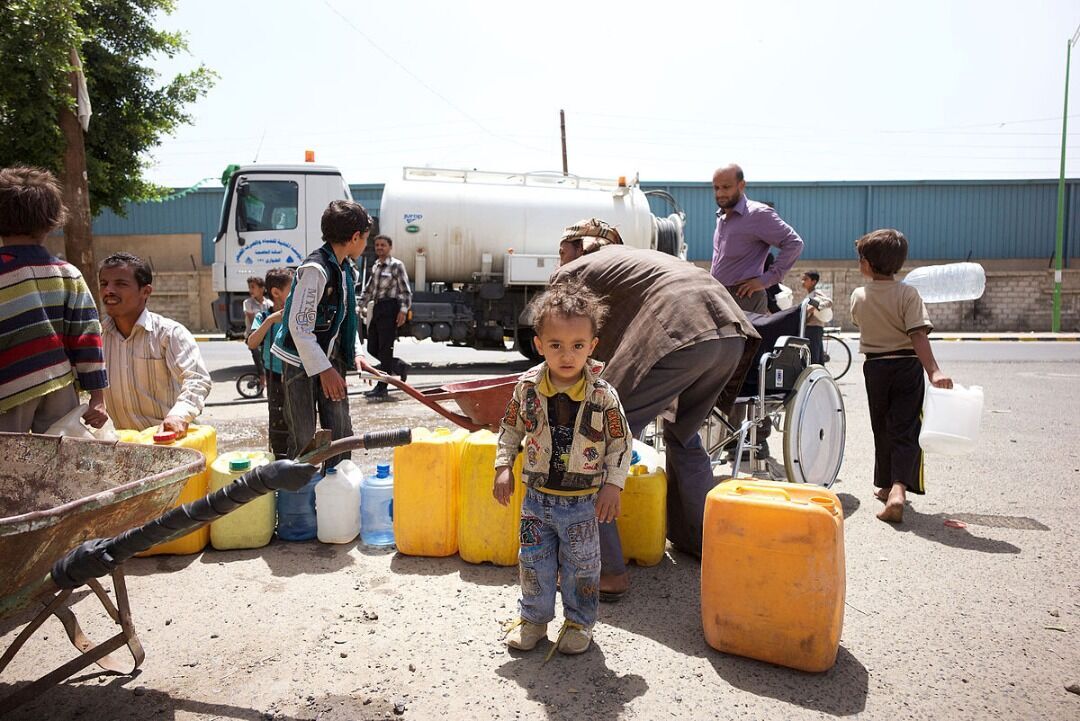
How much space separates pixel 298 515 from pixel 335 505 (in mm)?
237

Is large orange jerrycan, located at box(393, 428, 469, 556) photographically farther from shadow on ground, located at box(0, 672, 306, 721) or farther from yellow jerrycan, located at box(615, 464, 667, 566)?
shadow on ground, located at box(0, 672, 306, 721)

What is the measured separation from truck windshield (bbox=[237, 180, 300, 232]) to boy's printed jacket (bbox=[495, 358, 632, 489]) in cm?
937

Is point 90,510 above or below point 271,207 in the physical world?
below

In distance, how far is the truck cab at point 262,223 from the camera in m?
11.1

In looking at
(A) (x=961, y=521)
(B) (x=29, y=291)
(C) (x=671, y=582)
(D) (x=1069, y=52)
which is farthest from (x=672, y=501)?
(D) (x=1069, y=52)

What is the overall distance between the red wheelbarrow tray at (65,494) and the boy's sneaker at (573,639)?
56.8 inches

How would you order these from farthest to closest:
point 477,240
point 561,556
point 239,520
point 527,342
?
point 527,342 < point 477,240 < point 239,520 < point 561,556

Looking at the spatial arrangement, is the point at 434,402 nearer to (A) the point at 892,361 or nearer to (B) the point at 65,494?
(B) the point at 65,494

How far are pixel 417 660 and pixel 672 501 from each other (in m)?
1.56

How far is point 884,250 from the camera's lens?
4355mm

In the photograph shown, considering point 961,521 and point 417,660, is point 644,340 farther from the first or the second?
point 961,521

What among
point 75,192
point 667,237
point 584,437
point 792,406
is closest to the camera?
point 584,437

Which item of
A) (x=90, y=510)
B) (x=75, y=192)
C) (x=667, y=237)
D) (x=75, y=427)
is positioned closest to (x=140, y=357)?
(x=75, y=427)

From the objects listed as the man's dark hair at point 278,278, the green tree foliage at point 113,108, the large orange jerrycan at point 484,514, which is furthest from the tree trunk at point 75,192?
the large orange jerrycan at point 484,514
